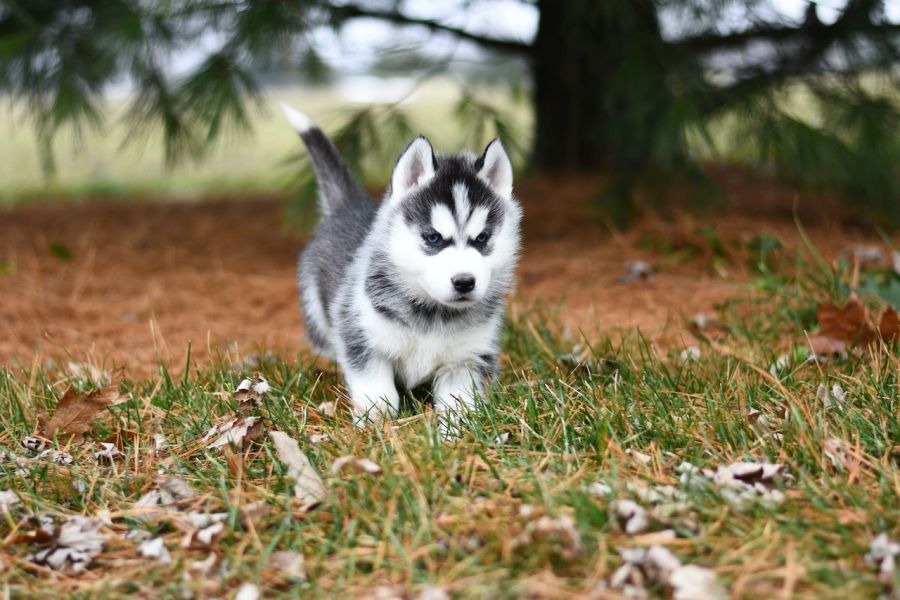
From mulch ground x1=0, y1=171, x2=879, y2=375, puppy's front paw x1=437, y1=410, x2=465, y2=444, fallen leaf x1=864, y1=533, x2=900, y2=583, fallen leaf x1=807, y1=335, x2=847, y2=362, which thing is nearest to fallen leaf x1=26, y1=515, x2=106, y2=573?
puppy's front paw x1=437, y1=410, x2=465, y2=444

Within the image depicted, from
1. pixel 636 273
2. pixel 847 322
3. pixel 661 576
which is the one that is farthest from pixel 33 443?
pixel 636 273

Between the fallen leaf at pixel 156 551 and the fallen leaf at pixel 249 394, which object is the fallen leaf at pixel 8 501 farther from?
the fallen leaf at pixel 249 394

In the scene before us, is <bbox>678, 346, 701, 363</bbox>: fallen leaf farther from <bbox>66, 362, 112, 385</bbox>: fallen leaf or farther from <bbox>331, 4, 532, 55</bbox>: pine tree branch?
<bbox>331, 4, 532, 55</bbox>: pine tree branch

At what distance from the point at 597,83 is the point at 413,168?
3795 mm

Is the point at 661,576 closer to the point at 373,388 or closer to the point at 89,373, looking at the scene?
the point at 373,388

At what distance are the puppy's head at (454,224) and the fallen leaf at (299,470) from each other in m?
0.73

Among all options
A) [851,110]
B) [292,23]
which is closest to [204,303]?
[292,23]

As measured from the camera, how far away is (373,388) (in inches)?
128

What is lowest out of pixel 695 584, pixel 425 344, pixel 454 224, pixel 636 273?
pixel 636 273

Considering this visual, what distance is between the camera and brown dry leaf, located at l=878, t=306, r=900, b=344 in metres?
3.49

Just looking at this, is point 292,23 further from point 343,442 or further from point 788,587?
point 788,587

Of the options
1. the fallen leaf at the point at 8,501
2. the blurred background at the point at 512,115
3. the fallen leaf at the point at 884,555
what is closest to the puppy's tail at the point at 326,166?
the blurred background at the point at 512,115

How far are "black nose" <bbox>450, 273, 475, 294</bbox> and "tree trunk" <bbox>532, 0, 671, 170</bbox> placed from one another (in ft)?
7.63

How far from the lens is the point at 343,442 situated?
112 inches
